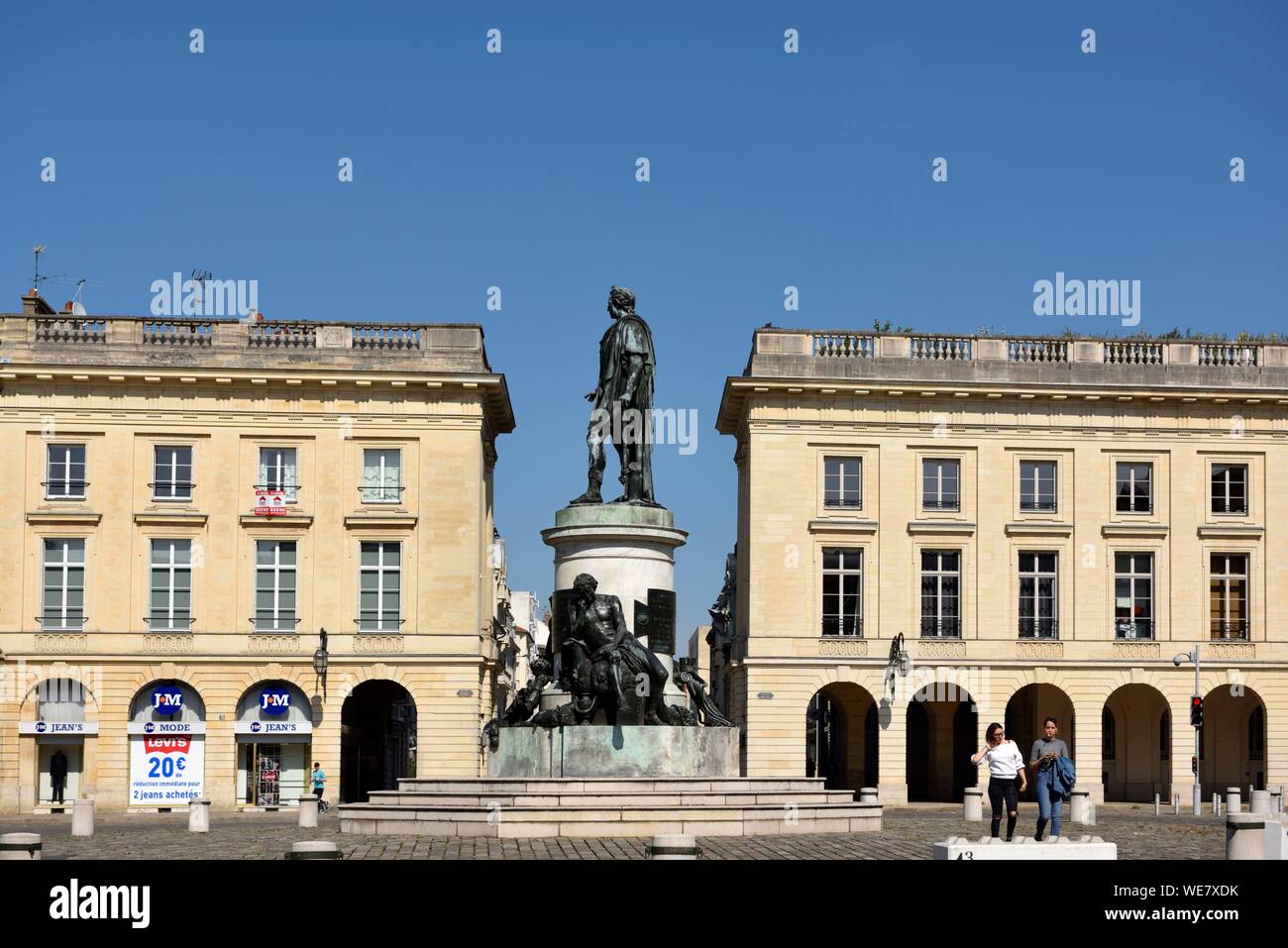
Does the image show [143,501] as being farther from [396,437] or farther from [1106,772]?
[1106,772]

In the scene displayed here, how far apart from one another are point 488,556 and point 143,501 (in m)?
12.5

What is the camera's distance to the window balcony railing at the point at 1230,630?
6269 cm

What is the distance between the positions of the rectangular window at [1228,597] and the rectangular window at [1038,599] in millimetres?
5489

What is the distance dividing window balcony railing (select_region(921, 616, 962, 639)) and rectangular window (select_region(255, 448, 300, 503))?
2181cm

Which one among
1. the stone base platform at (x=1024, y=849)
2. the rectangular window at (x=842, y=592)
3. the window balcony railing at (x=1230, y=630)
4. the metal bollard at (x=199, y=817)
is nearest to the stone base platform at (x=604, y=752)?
the stone base platform at (x=1024, y=849)

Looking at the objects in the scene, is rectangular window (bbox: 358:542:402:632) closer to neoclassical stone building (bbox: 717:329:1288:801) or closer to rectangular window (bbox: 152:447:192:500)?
rectangular window (bbox: 152:447:192:500)

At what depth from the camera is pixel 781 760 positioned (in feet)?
198

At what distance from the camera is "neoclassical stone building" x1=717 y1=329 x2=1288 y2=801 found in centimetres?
6153

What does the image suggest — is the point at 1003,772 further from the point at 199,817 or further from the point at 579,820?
the point at 199,817

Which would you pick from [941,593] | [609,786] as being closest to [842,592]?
[941,593]

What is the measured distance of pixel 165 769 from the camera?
5825 centimetres

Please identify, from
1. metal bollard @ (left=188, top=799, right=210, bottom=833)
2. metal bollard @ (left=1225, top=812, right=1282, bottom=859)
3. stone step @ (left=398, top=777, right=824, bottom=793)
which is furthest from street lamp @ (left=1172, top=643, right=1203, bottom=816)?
metal bollard @ (left=1225, top=812, right=1282, bottom=859)

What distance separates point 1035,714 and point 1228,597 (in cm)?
811

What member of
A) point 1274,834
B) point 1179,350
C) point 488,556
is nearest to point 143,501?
point 488,556
